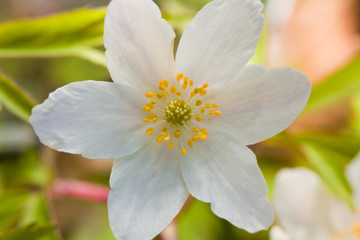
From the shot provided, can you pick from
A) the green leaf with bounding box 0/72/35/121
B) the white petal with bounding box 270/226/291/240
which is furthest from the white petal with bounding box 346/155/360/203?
the green leaf with bounding box 0/72/35/121

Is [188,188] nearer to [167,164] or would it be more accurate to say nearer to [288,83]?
[167,164]

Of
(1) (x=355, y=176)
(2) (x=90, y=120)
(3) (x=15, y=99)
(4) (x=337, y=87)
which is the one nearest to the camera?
(2) (x=90, y=120)

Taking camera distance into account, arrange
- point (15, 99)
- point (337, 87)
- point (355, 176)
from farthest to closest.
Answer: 1. point (337, 87)
2. point (355, 176)
3. point (15, 99)

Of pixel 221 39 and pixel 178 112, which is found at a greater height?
pixel 221 39

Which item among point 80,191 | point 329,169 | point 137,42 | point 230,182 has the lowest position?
point 80,191

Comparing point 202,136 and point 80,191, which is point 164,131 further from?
point 80,191

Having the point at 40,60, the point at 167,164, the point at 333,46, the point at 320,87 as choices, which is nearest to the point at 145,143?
the point at 167,164

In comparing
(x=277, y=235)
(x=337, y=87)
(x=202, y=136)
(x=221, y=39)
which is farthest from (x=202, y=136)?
(x=337, y=87)

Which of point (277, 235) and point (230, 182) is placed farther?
point (277, 235)

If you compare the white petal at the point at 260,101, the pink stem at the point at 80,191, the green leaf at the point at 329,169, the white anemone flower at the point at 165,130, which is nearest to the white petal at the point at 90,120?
the white anemone flower at the point at 165,130
